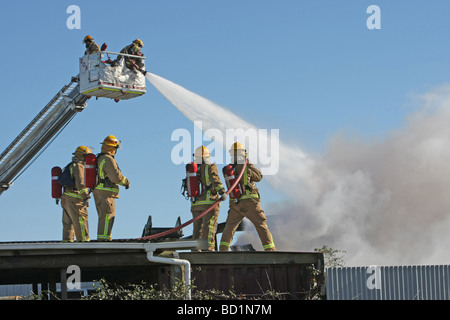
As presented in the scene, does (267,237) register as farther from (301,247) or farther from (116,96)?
(301,247)

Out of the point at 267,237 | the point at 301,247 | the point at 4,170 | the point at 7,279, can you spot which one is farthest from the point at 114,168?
the point at 301,247

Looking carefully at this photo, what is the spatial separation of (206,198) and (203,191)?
16 cm

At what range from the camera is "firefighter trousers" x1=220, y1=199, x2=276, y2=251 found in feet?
49.0

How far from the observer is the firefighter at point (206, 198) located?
595 inches

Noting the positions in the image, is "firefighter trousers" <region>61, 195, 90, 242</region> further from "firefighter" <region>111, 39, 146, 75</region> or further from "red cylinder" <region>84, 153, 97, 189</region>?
"firefighter" <region>111, 39, 146, 75</region>

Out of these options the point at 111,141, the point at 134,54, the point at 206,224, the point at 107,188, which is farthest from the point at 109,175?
the point at 134,54

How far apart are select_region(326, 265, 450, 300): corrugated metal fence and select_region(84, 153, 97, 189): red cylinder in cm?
493

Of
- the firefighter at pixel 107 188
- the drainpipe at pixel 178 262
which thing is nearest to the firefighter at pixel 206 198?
the firefighter at pixel 107 188

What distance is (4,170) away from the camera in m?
19.3

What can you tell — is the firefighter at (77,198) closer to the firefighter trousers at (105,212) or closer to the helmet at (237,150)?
the firefighter trousers at (105,212)

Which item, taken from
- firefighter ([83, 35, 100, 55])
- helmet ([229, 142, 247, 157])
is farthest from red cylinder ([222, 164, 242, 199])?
firefighter ([83, 35, 100, 55])

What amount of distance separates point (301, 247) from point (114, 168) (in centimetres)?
1242

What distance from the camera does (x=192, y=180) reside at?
50.2ft

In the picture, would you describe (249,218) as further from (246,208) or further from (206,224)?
(206,224)
